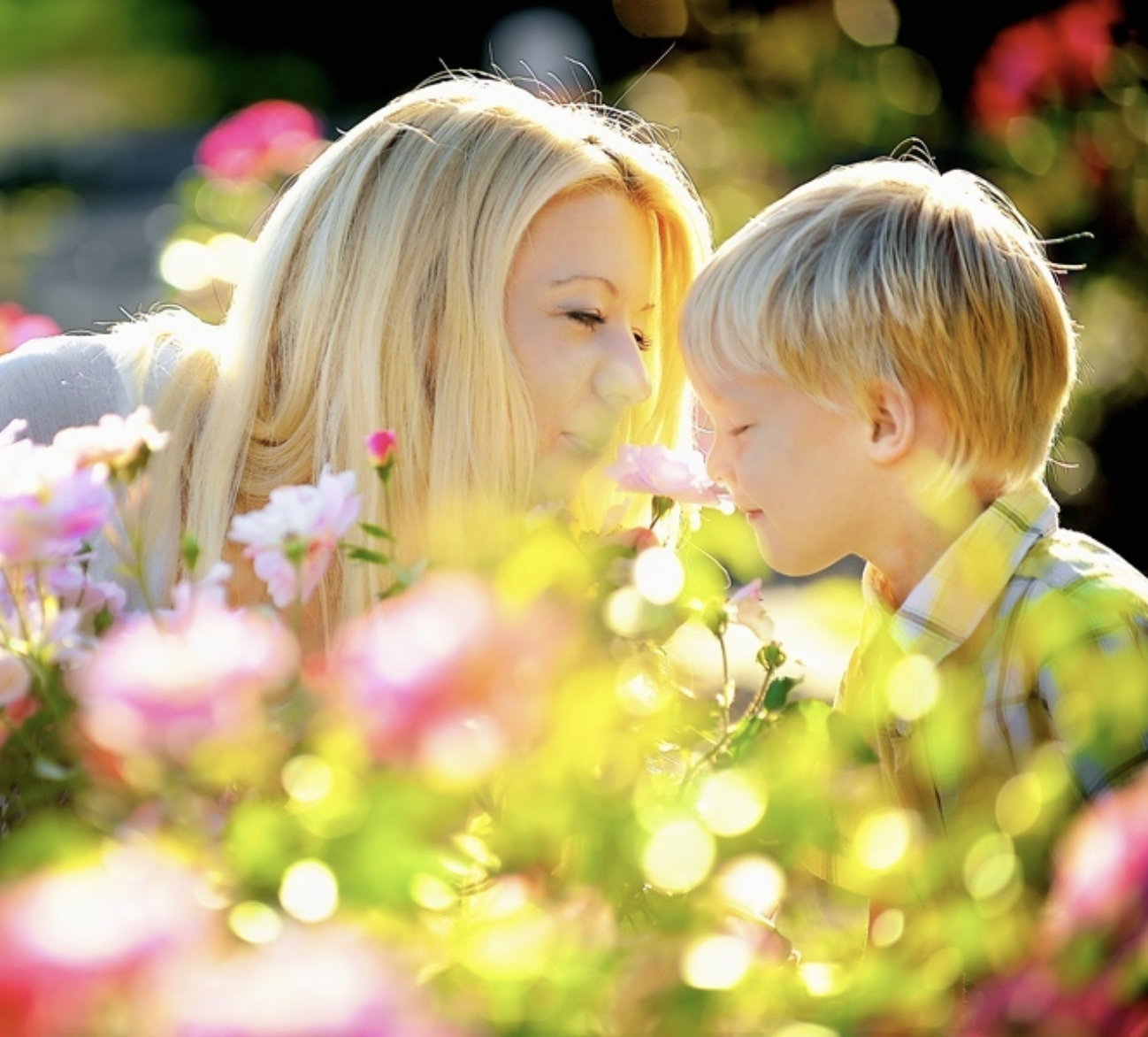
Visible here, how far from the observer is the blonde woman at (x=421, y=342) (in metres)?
2.03

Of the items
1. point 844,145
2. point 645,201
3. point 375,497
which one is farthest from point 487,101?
point 844,145

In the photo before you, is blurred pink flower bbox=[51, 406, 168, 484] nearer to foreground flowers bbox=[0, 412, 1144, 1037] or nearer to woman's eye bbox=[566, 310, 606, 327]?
foreground flowers bbox=[0, 412, 1144, 1037]

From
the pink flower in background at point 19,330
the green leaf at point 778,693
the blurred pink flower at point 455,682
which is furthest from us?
the pink flower in background at point 19,330

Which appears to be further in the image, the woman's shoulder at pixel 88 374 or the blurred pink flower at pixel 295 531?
the woman's shoulder at pixel 88 374

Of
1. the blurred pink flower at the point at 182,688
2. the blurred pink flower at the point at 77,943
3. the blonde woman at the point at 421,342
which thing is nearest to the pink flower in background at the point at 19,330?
the blonde woman at the point at 421,342

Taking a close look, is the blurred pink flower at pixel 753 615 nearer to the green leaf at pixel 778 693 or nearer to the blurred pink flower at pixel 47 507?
the green leaf at pixel 778 693

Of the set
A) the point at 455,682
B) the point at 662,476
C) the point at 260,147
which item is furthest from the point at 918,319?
the point at 260,147

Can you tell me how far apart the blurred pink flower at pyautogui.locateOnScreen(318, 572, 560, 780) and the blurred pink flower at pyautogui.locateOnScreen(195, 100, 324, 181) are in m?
2.97

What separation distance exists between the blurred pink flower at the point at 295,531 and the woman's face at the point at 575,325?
1114mm

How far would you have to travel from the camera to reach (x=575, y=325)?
209cm

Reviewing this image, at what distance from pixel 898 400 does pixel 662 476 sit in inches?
23.7

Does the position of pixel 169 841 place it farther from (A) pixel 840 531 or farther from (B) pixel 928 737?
(A) pixel 840 531

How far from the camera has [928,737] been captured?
2.36 ft

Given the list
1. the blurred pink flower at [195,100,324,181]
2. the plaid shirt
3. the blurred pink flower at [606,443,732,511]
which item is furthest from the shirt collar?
the blurred pink flower at [195,100,324,181]
